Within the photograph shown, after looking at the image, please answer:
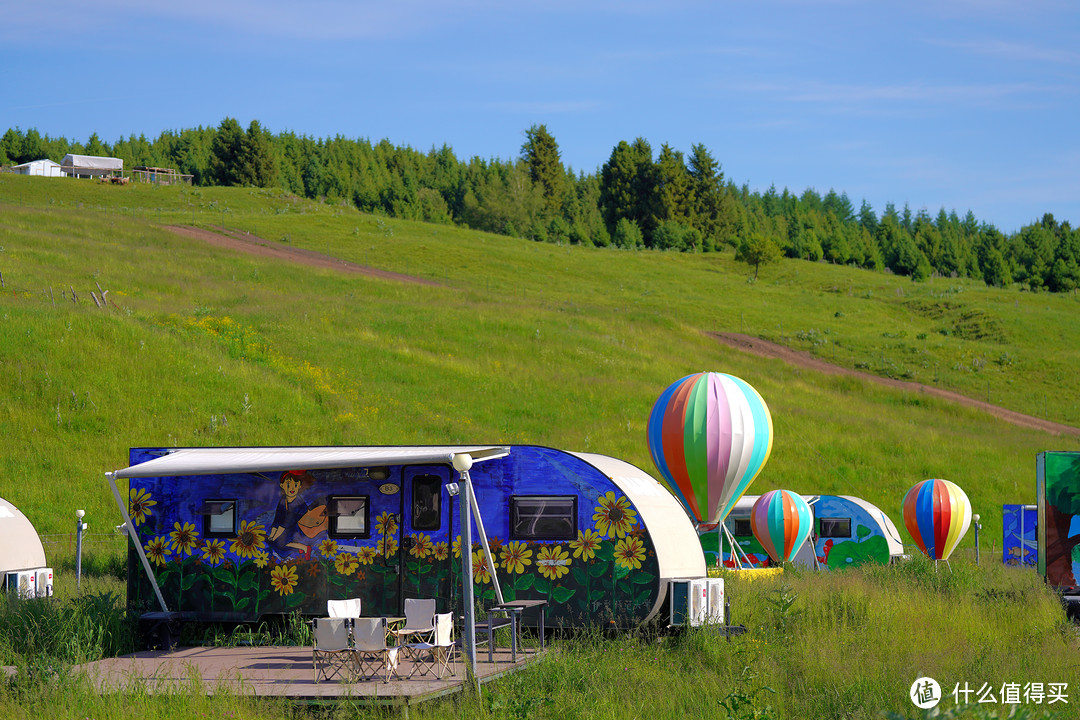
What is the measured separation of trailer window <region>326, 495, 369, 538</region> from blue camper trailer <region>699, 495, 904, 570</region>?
45.1 ft

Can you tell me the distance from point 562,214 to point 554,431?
9367cm

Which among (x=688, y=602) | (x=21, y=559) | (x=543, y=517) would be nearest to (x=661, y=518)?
(x=688, y=602)

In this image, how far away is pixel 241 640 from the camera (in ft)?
48.3

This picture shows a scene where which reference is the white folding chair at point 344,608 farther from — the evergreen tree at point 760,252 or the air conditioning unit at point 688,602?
the evergreen tree at point 760,252

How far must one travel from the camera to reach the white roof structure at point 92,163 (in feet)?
380

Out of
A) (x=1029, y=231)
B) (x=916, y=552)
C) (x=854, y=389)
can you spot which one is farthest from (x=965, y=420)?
(x=1029, y=231)

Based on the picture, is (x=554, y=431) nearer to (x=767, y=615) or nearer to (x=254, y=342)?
(x=254, y=342)

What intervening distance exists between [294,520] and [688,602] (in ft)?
18.9

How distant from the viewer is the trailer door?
14.5 m

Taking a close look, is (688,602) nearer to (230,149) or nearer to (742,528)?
(742,528)

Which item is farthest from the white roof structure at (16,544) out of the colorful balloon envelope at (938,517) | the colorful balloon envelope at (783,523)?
the colorful balloon envelope at (938,517)

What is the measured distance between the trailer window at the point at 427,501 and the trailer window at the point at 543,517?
1.03 m

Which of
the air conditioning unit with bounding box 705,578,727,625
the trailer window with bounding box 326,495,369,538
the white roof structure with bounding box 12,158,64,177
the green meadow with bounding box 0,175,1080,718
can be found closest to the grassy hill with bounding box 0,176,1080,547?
the green meadow with bounding box 0,175,1080,718

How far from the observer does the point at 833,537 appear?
1091 inches
